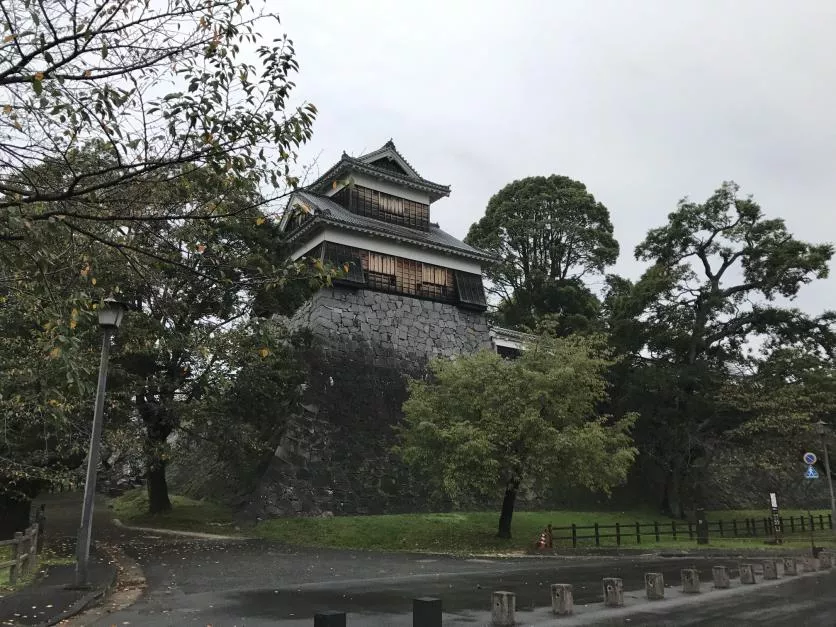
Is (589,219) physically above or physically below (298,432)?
above

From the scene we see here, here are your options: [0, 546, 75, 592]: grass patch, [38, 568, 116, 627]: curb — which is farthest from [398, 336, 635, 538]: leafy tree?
[0, 546, 75, 592]: grass patch

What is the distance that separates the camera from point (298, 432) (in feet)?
78.8

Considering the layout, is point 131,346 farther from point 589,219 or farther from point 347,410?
point 589,219

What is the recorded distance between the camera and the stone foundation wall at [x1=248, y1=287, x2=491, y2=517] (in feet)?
74.9

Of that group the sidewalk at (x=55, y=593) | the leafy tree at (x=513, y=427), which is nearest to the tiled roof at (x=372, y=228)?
the leafy tree at (x=513, y=427)

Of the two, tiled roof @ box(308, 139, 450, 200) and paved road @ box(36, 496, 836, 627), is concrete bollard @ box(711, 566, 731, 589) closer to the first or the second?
paved road @ box(36, 496, 836, 627)

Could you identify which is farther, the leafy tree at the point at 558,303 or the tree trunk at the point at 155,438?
the leafy tree at the point at 558,303

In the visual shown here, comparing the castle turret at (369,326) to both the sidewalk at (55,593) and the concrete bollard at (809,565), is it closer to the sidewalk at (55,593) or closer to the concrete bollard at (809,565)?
the sidewalk at (55,593)

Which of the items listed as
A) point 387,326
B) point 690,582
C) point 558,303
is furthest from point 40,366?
point 558,303

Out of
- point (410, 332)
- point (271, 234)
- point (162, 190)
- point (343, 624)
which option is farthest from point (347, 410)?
point (343, 624)

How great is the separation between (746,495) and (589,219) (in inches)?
789

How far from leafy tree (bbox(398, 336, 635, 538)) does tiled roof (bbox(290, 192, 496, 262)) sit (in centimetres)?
936

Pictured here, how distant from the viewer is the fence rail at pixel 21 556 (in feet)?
35.5

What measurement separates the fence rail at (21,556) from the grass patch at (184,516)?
8829 mm
